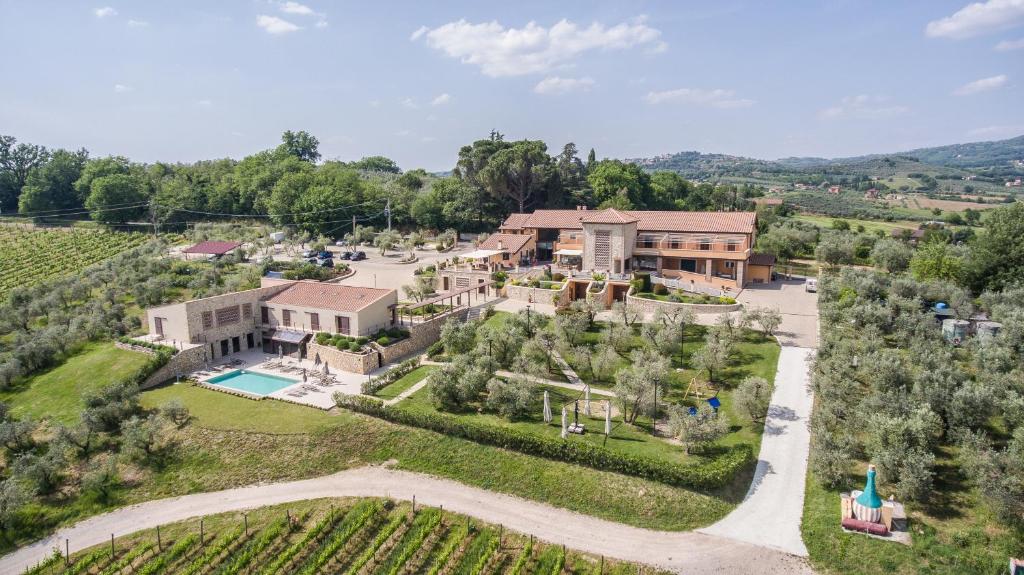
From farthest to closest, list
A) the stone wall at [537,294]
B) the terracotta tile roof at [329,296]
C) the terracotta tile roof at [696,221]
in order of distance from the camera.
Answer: the terracotta tile roof at [696,221]
the stone wall at [537,294]
the terracotta tile roof at [329,296]

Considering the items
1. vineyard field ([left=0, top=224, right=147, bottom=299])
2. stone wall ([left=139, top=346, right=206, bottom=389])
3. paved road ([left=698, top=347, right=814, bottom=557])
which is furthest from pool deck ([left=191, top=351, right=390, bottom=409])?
vineyard field ([left=0, top=224, right=147, bottom=299])

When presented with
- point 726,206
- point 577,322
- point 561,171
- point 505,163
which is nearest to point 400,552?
point 577,322

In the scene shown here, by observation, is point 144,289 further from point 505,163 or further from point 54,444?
point 505,163

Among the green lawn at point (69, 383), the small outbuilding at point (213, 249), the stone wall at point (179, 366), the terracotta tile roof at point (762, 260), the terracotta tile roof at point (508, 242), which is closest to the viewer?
the green lawn at point (69, 383)

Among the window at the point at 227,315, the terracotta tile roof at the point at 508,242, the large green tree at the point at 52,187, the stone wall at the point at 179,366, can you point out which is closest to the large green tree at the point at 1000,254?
the terracotta tile roof at the point at 508,242

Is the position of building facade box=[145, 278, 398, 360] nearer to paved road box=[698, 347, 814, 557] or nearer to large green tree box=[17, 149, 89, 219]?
paved road box=[698, 347, 814, 557]

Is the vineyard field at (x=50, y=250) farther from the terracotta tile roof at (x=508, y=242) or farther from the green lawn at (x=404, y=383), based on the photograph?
the green lawn at (x=404, y=383)

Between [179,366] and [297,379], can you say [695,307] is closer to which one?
[297,379]
